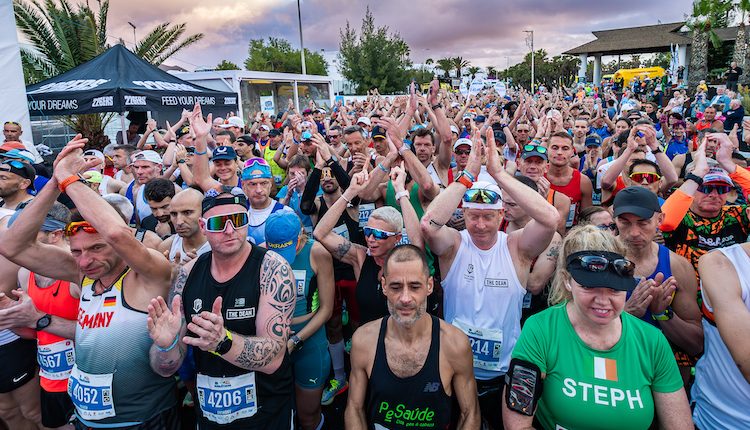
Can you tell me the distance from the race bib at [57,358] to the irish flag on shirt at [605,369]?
10.7 ft

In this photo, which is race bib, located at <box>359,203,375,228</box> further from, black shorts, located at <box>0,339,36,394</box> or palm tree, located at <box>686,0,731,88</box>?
palm tree, located at <box>686,0,731,88</box>

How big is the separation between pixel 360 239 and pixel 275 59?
Answer: 68750 mm

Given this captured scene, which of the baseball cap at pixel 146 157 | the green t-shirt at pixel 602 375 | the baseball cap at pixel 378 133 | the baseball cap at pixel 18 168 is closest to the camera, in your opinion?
the green t-shirt at pixel 602 375

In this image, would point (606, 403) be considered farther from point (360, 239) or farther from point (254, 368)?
point (360, 239)

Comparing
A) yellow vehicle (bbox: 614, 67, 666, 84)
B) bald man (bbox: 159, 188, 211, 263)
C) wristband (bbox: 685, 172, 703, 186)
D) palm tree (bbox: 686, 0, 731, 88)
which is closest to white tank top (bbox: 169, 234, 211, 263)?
bald man (bbox: 159, 188, 211, 263)

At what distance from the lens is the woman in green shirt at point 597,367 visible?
6.89 feet

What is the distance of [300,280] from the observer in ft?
11.7

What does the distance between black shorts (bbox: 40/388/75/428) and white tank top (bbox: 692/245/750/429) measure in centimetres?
408

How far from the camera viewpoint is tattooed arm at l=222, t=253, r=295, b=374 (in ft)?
8.07

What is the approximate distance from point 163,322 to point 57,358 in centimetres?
130

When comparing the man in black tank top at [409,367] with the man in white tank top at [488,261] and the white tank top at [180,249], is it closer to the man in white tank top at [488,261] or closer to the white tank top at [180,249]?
the man in white tank top at [488,261]

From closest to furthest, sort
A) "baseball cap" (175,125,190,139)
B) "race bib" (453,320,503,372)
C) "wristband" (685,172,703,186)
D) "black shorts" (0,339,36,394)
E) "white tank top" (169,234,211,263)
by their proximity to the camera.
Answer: "race bib" (453,320,503,372)
"black shorts" (0,339,36,394)
"wristband" (685,172,703,186)
"white tank top" (169,234,211,263)
"baseball cap" (175,125,190,139)

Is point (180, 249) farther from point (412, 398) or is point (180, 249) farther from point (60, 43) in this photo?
point (60, 43)

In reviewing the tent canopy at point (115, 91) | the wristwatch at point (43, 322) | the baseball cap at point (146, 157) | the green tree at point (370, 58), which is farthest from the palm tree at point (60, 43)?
the green tree at point (370, 58)
